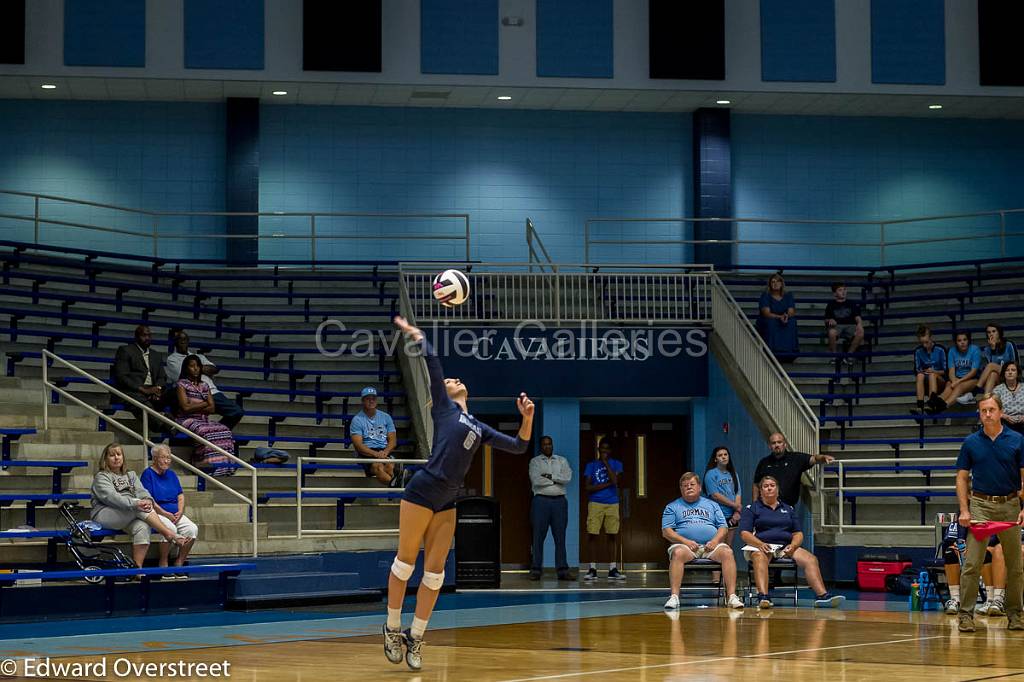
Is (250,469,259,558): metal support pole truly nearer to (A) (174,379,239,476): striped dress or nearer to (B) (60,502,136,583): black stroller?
(A) (174,379,239,476): striped dress

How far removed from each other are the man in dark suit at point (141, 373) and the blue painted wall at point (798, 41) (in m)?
12.7

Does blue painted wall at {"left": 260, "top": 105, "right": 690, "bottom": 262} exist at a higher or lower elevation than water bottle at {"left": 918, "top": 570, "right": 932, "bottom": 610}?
higher

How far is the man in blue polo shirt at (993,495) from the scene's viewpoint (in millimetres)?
11867

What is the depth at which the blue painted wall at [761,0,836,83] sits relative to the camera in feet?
83.3

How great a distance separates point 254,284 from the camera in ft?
78.1

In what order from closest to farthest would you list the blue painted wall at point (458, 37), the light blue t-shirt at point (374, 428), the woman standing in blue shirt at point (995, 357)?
the light blue t-shirt at point (374, 428) < the woman standing in blue shirt at point (995, 357) < the blue painted wall at point (458, 37)

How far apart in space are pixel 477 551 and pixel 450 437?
29.3 feet

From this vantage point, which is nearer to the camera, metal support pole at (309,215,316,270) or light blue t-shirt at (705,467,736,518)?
light blue t-shirt at (705,467,736,518)

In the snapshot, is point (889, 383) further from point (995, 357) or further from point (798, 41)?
point (798, 41)

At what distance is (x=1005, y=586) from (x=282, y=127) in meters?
17.1

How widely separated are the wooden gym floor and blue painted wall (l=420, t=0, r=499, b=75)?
1286cm

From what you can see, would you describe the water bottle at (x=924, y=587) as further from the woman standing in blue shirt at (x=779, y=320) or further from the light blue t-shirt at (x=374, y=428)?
the woman standing in blue shirt at (x=779, y=320)

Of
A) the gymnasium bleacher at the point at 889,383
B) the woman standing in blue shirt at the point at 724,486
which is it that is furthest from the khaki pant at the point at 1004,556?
the woman standing in blue shirt at the point at 724,486

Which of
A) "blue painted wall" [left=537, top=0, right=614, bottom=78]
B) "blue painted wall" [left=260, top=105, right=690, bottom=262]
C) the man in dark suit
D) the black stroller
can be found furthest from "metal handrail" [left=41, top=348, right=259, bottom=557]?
"blue painted wall" [left=537, top=0, right=614, bottom=78]
